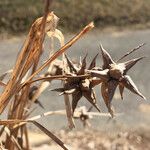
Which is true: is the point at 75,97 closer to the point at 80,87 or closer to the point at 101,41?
the point at 80,87

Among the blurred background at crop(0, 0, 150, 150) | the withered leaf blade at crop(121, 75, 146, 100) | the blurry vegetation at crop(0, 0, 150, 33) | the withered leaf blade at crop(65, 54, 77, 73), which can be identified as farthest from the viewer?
the blurry vegetation at crop(0, 0, 150, 33)

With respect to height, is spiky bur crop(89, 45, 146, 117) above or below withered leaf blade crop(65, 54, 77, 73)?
below

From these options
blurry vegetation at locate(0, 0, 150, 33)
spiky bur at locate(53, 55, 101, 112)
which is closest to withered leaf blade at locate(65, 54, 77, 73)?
spiky bur at locate(53, 55, 101, 112)

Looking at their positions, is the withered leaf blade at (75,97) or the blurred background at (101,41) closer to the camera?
the withered leaf blade at (75,97)

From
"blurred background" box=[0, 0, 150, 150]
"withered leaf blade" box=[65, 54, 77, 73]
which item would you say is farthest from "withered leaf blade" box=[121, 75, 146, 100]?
"blurred background" box=[0, 0, 150, 150]

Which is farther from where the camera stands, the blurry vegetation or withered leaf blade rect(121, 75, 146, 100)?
the blurry vegetation

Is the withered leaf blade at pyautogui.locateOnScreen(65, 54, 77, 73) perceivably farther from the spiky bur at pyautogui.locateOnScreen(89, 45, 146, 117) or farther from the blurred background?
the blurred background

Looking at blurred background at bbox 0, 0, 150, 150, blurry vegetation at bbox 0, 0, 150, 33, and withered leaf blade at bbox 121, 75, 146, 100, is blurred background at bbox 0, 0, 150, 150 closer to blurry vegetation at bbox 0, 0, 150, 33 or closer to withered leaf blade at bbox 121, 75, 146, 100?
blurry vegetation at bbox 0, 0, 150, 33

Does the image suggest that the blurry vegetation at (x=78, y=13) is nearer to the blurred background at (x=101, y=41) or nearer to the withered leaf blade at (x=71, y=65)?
the blurred background at (x=101, y=41)

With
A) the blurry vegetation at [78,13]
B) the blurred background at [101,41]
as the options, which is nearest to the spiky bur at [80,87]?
the blurred background at [101,41]

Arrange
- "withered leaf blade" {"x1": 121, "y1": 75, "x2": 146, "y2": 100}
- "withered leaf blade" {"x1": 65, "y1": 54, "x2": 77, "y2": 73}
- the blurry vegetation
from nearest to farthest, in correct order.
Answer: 1. "withered leaf blade" {"x1": 121, "y1": 75, "x2": 146, "y2": 100}
2. "withered leaf blade" {"x1": 65, "y1": 54, "x2": 77, "y2": 73}
3. the blurry vegetation
